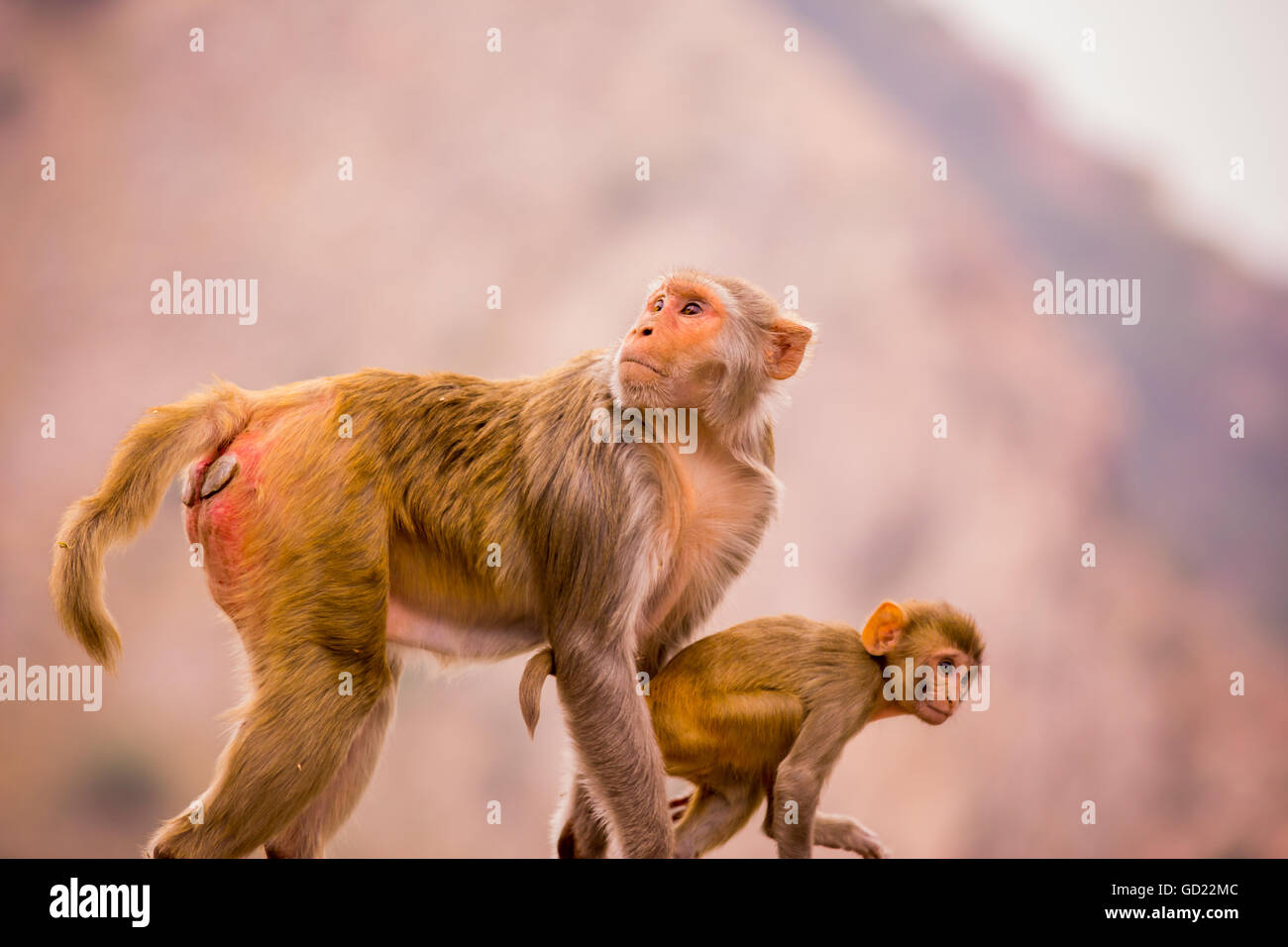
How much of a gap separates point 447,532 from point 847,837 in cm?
144

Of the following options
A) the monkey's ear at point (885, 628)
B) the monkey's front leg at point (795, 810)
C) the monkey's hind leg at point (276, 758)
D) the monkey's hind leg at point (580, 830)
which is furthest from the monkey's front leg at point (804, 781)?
the monkey's hind leg at point (276, 758)

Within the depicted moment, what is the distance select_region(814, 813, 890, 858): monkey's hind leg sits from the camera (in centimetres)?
335

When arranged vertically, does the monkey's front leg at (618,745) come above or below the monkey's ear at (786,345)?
below

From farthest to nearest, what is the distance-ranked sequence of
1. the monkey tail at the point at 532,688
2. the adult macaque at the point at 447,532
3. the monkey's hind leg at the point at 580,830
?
1. the monkey's hind leg at the point at 580,830
2. the monkey tail at the point at 532,688
3. the adult macaque at the point at 447,532

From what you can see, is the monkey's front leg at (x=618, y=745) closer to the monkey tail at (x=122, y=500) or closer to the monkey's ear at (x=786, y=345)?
the monkey's ear at (x=786, y=345)

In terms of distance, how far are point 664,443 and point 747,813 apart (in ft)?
3.40

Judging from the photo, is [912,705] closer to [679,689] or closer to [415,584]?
[679,689]

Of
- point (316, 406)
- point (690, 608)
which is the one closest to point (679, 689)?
point (690, 608)

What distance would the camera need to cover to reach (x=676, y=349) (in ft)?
9.75

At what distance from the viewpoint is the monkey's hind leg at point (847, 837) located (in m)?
3.35

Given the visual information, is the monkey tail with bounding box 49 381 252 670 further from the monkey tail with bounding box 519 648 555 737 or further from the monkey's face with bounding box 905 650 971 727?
the monkey's face with bounding box 905 650 971 727

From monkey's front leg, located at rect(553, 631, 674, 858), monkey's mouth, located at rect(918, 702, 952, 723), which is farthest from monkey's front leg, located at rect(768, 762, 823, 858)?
monkey's mouth, located at rect(918, 702, 952, 723)

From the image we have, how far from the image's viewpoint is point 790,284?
18.7 feet

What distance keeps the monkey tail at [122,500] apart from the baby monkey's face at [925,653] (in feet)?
6.08
